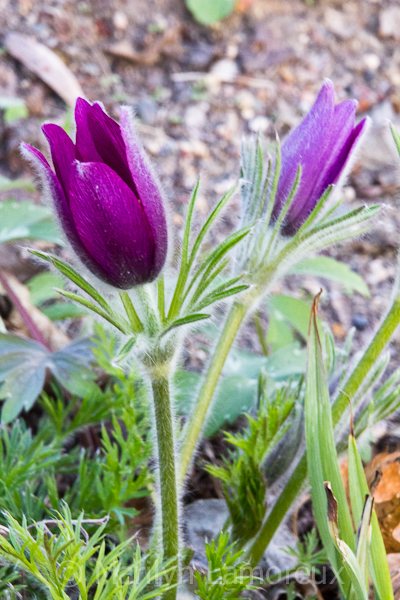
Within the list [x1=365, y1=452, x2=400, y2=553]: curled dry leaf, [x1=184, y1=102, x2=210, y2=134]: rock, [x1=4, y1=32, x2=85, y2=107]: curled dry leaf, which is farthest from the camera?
[x1=184, y1=102, x2=210, y2=134]: rock

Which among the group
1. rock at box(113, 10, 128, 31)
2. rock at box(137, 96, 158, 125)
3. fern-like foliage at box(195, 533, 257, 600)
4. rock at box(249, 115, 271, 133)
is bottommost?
fern-like foliage at box(195, 533, 257, 600)

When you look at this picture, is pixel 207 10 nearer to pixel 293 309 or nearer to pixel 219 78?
pixel 219 78

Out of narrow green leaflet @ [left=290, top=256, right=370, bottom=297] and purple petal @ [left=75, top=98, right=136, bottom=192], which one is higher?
purple petal @ [left=75, top=98, right=136, bottom=192]

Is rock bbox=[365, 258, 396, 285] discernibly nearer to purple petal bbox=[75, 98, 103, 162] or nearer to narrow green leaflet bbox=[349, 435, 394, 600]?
narrow green leaflet bbox=[349, 435, 394, 600]

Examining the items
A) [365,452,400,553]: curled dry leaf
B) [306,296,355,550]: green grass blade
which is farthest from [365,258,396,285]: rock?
[306,296,355,550]: green grass blade

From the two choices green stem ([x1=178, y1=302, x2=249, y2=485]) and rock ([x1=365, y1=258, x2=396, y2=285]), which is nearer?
green stem ([x1=178, y1=302, x2=249, y2=485])

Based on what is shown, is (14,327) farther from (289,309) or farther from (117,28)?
(117,28)

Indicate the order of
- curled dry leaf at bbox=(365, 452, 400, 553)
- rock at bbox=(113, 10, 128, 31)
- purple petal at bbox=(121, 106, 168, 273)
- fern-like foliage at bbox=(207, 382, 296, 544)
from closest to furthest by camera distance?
purple petal at bbox=(121, 106, 168, 273), fern-like foliage at bbox=(207, 382, 296, 544), curled dry leaf at bbox=(365, 452, 400, 553), rock at bbox=(113, 10, 128, 31)

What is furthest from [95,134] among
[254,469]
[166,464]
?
[254,469]
